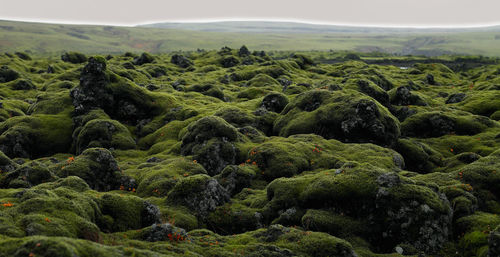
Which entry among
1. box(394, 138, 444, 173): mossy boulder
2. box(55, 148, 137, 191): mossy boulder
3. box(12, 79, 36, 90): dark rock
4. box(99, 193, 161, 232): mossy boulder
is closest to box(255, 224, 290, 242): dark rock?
box(99, 193, 161, 232): mossy boulder

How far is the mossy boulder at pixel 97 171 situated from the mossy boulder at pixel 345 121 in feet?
59.8

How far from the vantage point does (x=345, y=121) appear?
3684 cm

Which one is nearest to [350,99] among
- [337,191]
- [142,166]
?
[337,191]

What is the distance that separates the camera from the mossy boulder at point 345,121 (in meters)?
36.2

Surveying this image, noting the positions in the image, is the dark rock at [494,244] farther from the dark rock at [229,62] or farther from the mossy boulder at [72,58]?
the mossy boulder at [72,58]

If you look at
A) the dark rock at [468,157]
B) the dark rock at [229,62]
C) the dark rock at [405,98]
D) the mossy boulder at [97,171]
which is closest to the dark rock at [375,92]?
the dark rock at [405,98]

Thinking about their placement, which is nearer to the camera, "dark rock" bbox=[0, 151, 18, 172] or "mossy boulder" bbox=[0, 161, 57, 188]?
"mossy boulder" bbox=[0, 161, 57, 188]

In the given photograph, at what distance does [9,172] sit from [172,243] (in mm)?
15979

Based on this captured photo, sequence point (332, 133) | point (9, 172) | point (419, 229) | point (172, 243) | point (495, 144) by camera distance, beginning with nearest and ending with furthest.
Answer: point (172, 243), point (419, 229), point (9, 172), point (495, 144), point (332, 133)

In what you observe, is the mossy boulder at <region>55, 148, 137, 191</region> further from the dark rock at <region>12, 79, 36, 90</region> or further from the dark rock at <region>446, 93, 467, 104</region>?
the dark rock at <region>12, 79, 36, 90</region>

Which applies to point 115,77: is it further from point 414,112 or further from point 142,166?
point 414,112

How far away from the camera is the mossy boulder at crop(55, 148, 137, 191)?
26.8 meters

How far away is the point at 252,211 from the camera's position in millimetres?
22953

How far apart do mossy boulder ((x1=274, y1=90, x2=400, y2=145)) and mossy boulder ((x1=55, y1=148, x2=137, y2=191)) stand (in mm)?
18215
